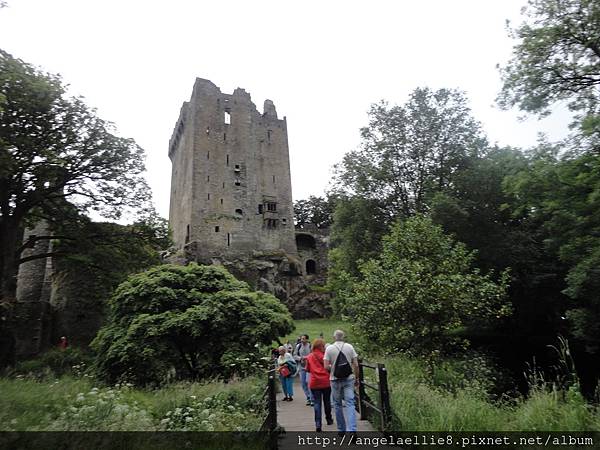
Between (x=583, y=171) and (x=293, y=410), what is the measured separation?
11652 millimetres

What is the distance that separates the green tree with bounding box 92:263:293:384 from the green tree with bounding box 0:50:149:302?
268 inches

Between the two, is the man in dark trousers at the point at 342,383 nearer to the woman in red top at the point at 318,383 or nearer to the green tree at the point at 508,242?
the woman in red top at the point at 318,383

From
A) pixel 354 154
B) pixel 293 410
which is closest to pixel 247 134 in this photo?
pixel 354 154

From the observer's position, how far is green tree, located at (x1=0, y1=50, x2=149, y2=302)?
15281mm

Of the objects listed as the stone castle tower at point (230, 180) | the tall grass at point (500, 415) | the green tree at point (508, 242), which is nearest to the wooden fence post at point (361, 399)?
the tall grass at point (500, 415)

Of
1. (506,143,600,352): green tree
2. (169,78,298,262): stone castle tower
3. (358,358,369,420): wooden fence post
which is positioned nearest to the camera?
(358,358,369,420): wooden fence post

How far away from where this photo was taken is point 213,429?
234 inches

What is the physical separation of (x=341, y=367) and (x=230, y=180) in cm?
3814

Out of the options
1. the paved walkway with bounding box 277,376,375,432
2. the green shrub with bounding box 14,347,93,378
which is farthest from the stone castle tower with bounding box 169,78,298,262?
the paved walkway with bounding box 277,376,375,432

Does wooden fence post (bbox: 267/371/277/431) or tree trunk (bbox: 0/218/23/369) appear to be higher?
tree trunk (bbox: 0/218/23/369)

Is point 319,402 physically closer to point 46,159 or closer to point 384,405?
point 384,405

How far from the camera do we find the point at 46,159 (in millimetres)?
16125

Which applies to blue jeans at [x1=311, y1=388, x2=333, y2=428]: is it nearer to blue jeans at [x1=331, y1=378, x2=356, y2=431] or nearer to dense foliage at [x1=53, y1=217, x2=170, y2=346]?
blue jeans at [x1=331, y1=378, x2=356, y2=431]

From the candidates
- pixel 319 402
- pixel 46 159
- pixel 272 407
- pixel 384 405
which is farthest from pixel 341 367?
pixel 46 159
